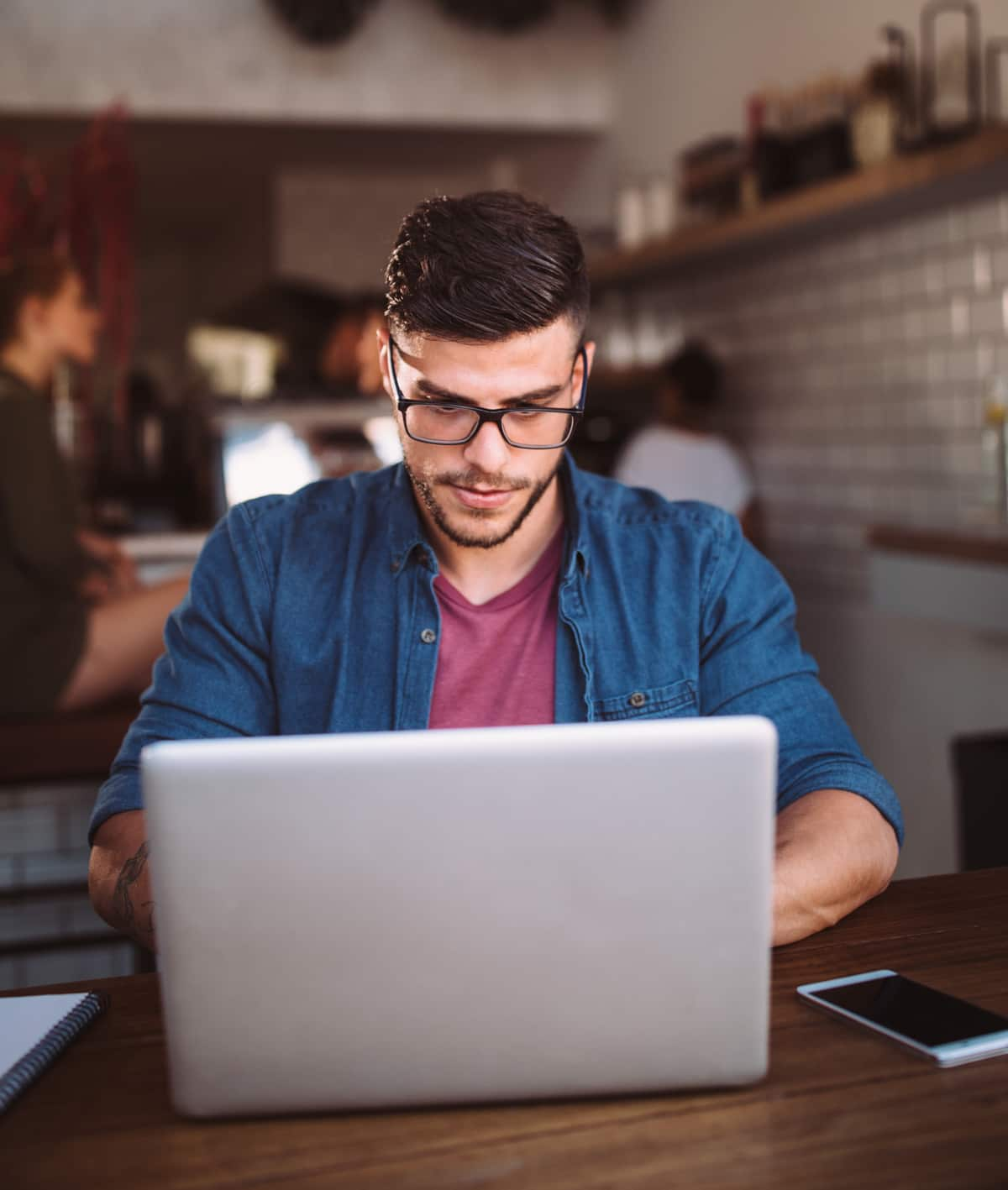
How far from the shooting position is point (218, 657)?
1.48 m

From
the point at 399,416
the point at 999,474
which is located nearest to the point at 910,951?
the point at 399,416

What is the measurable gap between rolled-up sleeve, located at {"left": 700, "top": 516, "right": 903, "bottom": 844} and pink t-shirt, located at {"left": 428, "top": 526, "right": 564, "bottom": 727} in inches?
6.7

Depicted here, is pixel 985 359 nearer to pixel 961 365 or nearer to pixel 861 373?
pixel 961 365

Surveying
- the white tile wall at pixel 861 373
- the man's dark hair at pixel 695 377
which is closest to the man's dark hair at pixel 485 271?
the white tile wall at pixel 861 373

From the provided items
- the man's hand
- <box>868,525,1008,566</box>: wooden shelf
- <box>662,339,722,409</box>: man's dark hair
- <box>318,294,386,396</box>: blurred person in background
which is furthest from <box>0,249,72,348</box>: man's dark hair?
<box>868,525,1008,566</box>: wooden shelf

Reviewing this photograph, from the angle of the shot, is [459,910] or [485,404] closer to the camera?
[459,910]

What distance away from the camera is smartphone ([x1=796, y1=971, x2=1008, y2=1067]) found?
37.1 inches

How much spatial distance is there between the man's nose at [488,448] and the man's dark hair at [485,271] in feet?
0.29

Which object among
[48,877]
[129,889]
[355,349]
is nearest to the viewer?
[129,889]

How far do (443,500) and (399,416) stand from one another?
0.32ft

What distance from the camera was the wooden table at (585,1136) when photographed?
81cm

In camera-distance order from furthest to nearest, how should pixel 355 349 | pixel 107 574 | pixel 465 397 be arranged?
pixel 355 349, pixel 107 574, pixel 465 397

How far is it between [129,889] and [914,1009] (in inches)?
25.5

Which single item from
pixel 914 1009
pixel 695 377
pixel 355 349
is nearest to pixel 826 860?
pixel 914 1009
